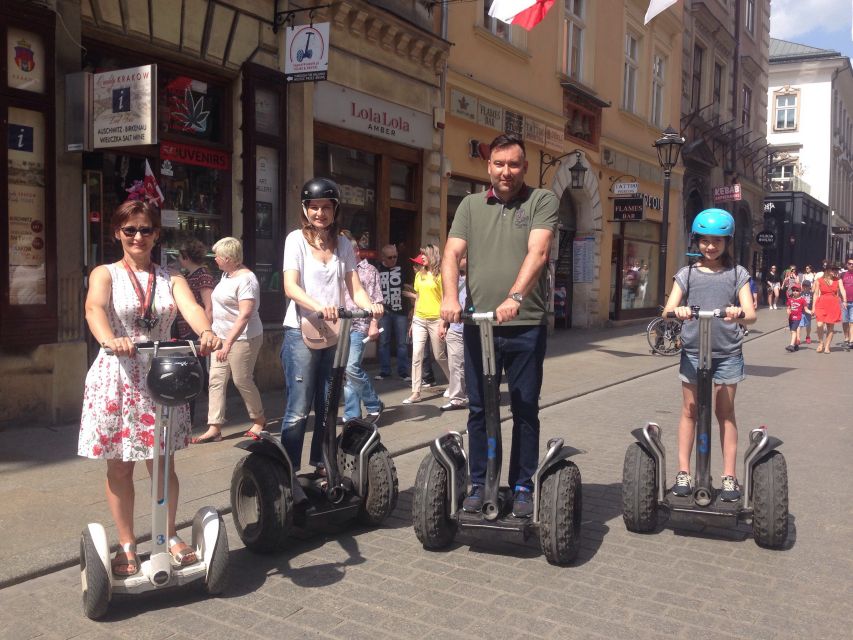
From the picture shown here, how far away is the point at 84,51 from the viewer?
24.8ft

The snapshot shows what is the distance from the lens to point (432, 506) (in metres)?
4.12

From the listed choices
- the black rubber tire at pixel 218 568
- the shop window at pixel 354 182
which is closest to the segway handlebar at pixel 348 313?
the black rubber tire at pixel 218 568

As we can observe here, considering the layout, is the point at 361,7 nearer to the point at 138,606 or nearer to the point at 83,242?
the point at 83,242

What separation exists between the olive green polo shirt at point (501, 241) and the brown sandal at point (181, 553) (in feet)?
5.79

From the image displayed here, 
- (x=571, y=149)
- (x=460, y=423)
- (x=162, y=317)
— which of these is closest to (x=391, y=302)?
(x=460, y=423)

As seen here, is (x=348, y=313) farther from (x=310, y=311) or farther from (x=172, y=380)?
(x=172, y=380)

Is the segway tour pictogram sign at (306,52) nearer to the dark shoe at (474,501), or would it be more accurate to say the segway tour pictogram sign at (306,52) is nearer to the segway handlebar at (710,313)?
the segway handlebar at (710,313)

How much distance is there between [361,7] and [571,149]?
26.3 ft

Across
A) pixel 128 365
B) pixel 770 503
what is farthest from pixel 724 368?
pixel 128 365

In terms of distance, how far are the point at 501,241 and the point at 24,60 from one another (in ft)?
16.3

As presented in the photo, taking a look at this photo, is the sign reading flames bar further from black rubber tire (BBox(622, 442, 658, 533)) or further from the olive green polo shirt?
the olive green polo shirt

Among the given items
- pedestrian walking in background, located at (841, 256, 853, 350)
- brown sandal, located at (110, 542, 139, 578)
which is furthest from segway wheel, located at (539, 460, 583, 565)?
pedestrian walking in background, located at (841, 256, 853, 350)

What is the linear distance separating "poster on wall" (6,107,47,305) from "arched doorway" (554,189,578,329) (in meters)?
13.1

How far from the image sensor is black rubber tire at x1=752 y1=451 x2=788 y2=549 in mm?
4250
